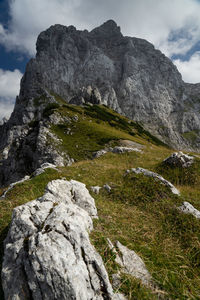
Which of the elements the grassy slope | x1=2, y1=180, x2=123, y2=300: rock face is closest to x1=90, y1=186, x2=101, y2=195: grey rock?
the grassy slope

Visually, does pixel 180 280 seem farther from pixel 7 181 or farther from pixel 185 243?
pixel 7 181

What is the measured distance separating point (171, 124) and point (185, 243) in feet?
670

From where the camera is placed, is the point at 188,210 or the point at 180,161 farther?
the point at 180,161

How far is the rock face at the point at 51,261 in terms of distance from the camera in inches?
157

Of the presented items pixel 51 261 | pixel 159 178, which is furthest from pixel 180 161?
pixel 51 261

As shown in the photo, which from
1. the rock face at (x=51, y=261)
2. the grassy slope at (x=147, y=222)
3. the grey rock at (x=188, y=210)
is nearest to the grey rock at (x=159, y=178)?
the grassy slope at (x=147, y=222)

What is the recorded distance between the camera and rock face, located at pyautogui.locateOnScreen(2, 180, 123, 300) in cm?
398

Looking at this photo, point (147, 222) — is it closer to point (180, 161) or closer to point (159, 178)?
point (159, 178)

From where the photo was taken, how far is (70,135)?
4719cm

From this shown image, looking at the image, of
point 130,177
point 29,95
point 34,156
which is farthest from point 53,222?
point 29,95

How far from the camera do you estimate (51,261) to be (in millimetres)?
4273

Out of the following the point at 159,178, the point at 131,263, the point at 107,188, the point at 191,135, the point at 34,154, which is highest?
the point at 191,135

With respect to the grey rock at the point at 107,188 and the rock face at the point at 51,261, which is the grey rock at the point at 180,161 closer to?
the grey rock at the point at 107,188

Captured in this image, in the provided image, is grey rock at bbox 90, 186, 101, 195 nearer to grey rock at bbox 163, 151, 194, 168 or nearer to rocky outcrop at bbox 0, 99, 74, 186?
grey rock at bbox 163, 151, 194, 168
